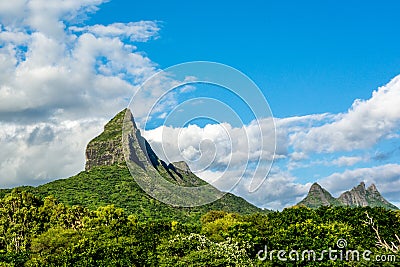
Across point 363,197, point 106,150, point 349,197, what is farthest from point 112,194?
point 363,197

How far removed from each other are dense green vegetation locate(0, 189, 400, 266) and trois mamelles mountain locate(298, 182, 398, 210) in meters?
121

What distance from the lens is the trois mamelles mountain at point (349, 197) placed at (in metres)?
173

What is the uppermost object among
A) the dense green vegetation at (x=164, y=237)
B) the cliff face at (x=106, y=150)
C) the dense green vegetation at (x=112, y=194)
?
the cliff face at (x=106, y=150)

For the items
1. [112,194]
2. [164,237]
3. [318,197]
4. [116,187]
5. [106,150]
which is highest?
[106,150]

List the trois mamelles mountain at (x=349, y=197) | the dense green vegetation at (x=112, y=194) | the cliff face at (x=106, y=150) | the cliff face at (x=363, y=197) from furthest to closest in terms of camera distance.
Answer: the cliff face at (x=363, y=197)
the trois mamelles mountain at (x=349, y=197)
the cliff face at (x=106, y=150)
the dense green vegetation at (x=112, y=194)

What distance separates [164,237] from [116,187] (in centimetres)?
6634

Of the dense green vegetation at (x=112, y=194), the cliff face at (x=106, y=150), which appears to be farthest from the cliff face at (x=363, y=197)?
the cliff face at (x=106, y=150)

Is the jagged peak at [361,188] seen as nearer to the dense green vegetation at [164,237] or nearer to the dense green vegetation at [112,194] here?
the dense green vegetation at [112,194]

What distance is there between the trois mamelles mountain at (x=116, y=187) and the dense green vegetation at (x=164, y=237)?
18.8 m

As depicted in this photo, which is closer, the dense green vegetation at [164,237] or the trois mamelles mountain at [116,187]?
the dense green vegetation at [164,237]

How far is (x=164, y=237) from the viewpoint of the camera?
4388 centimetres

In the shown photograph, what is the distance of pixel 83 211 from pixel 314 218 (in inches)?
1180

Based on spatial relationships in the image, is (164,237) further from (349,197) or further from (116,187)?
(349,197)

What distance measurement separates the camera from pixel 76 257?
120 ft
